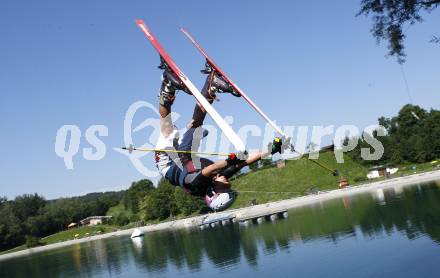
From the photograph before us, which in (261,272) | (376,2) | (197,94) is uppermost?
(376,2)

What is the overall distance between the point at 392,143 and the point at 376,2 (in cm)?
8679

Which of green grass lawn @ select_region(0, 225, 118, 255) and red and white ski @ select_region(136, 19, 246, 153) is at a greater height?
red and white ski @ select_region(136, 19, 246, 153)

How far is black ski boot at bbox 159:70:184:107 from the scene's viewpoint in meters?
8.27

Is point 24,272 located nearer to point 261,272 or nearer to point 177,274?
point 177,274

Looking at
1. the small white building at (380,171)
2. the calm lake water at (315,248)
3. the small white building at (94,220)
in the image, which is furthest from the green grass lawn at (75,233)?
the small white building at (380,171)

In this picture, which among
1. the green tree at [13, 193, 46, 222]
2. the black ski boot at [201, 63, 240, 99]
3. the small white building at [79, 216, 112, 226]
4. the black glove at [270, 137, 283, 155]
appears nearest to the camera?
the black glove at [270, 137, 283, 155]

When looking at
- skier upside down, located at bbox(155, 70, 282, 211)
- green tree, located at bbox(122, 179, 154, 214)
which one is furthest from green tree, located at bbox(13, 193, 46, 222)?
skier upside down, located at bbox(155, 70, 282, 211)

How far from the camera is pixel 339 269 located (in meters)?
Answer: 32.4

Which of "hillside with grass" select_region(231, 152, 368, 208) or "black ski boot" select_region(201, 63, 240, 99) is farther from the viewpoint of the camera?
"hillside with grass" select_region(231, 152, 368, 208)

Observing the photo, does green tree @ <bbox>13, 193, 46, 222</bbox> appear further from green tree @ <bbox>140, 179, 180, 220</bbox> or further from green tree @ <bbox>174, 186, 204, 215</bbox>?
green tree @ <bbox>174, 186, 204, 215</bbox>

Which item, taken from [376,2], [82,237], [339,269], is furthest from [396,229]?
[82,237]

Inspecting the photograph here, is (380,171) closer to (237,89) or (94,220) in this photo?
(237,89)

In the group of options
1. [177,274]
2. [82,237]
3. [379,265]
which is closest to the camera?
[379,265]

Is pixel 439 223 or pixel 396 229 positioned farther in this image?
pixel 396 229
